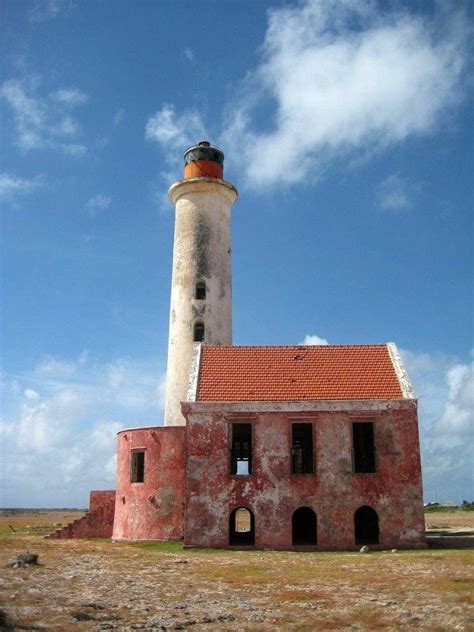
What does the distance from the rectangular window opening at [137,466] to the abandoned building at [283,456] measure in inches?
1.6

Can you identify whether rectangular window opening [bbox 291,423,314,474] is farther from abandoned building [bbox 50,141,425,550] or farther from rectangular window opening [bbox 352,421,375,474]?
rectangular window opening [bbox 352,421,375,474]

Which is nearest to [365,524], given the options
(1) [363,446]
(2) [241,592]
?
(1) [363,446]

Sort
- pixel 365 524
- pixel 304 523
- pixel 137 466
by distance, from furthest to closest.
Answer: pixel 304 523 < pixel 137 466 < pixel 365 524

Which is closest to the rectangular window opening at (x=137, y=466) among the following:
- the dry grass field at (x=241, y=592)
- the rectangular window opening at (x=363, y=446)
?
the dry grass field at (x=241, y=592)

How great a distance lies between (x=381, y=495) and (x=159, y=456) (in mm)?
7602

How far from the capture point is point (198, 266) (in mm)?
28750

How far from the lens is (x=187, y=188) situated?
1176 inches

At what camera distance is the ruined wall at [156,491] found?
22.7 m

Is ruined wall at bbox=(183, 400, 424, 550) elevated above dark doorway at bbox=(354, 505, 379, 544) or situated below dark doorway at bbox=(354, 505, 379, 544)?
above

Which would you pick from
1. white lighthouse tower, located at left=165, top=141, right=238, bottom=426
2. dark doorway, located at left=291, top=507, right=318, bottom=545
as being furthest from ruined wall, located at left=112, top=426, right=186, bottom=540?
dark doorway, located at left=291, top=507, right=318, bottom=545

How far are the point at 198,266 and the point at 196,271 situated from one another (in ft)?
0.77

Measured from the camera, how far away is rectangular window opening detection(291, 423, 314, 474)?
77.5ft

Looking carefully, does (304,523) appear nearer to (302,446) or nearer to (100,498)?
(302,446)

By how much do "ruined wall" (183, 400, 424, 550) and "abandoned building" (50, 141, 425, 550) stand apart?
0.03 m
